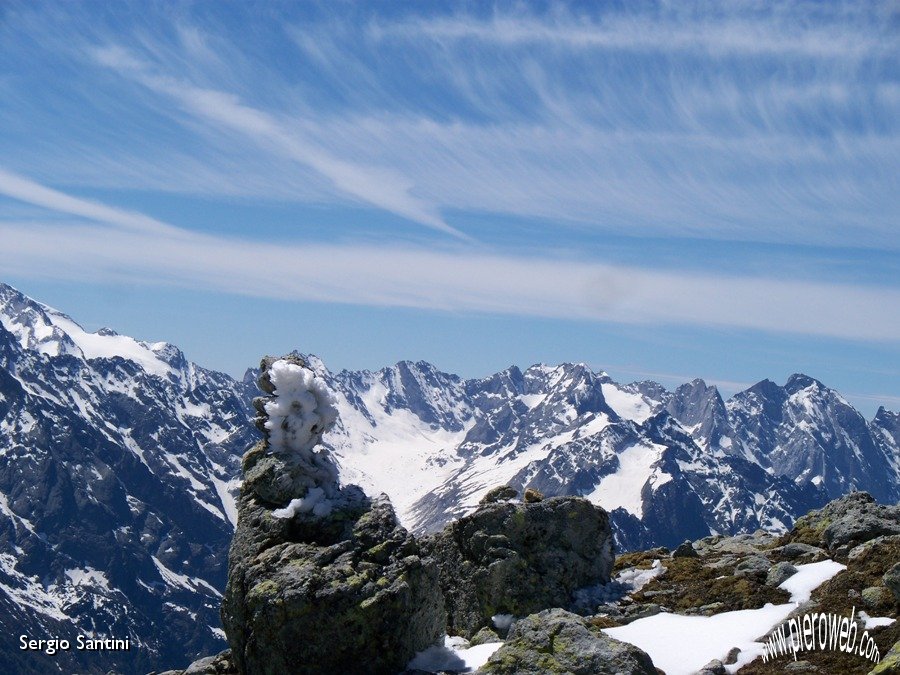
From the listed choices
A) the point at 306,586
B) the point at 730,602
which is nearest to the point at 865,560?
the point at 730,602

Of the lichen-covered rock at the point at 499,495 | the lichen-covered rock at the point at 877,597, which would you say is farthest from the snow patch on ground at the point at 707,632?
the lichen-covered rock at the point at 499,495

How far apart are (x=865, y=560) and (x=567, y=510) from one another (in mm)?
11669

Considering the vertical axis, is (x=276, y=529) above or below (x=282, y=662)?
above

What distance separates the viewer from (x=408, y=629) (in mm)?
25594

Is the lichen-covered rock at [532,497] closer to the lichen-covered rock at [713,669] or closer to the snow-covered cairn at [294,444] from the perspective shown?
the snow-covered cairn at [294,444]

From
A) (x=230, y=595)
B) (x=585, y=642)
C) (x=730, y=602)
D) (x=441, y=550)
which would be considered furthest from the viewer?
(x=441, y=550)

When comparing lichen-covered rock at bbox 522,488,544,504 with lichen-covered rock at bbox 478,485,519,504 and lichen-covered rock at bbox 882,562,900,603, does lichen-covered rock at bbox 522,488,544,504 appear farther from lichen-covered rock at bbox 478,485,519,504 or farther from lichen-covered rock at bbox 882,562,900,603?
lichen-covered rock at bbox 882,562,900,603

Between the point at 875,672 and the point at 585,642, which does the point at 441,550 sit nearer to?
the point at 585,642
